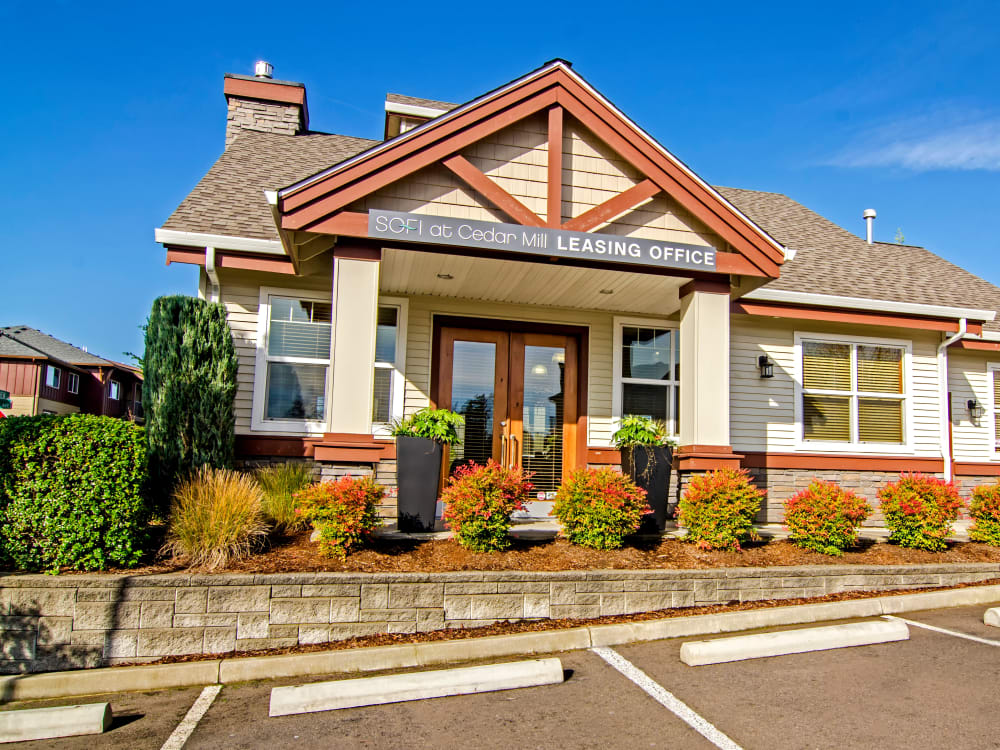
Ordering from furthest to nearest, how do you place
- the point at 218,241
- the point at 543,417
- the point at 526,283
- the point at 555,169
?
the point at 543,417
the point at 526,283
the point at 218,241
the point at 555,169

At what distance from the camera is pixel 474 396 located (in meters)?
9.53

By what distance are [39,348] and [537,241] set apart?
33057 mm

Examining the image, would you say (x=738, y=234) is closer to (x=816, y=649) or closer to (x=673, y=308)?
(x=673, y=308)

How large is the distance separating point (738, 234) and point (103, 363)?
35.0 meters

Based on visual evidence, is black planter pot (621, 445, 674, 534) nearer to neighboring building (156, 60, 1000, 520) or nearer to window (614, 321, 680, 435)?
neighboring building (156, 60, 1000, 520)

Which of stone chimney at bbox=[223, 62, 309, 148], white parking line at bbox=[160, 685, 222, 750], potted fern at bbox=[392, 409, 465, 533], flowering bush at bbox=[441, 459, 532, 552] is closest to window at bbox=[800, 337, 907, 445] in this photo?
flowering bush at bbox=[441, 459, 532, 552]

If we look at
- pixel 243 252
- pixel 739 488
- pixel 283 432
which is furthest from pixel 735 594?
pixel 243 252

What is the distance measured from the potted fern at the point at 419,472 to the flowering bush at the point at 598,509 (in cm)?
122

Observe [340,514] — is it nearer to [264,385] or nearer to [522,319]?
[264,385]

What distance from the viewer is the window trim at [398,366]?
355 inches

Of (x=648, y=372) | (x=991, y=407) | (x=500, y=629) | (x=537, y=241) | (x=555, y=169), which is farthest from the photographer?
(x=991, y=407)

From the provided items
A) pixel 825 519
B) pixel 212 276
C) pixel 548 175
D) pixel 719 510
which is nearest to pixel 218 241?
pixel 212 276

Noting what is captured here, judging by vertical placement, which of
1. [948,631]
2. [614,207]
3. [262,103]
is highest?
[262,103]

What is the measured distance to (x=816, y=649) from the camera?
16.9 feet
